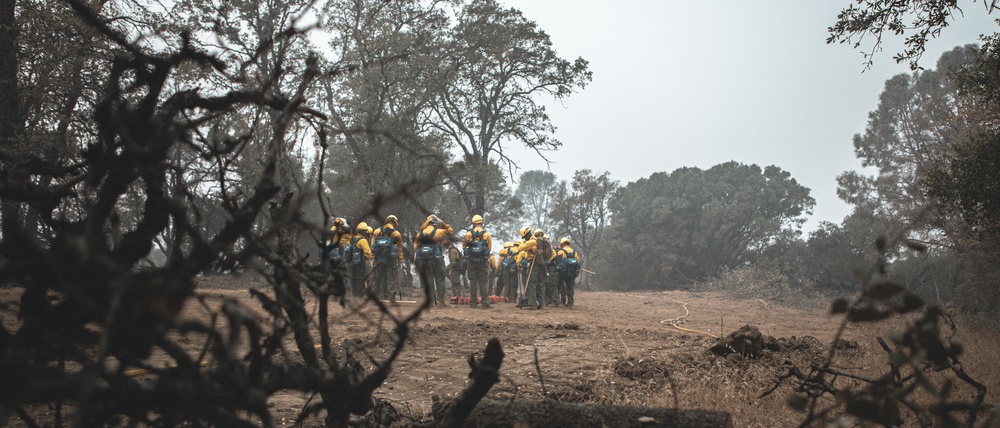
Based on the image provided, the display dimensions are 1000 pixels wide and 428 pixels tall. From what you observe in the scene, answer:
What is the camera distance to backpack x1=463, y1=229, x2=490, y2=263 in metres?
14.3

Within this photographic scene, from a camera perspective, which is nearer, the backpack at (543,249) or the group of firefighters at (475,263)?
the group of firefighters at (475,263)

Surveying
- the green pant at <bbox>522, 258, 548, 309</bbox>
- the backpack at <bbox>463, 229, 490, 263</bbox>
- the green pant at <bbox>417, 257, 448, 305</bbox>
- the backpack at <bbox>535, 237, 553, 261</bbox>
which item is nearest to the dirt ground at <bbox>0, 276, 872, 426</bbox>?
the green pant at <bbox>417, 257, 448, 305</bbox>

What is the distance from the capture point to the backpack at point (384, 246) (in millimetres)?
13477

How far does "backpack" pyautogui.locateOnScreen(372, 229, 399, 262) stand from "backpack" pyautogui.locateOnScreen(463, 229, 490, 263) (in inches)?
70.2

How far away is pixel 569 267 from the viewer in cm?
1580

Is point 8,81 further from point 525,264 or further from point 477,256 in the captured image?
point 525,264

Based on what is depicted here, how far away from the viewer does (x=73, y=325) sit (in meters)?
1.33

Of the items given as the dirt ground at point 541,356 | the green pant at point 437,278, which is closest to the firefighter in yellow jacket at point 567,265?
the green pant at point 437,278

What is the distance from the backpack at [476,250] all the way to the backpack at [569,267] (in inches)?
93.5

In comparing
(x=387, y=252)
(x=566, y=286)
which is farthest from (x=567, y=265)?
(x=387, y=252)

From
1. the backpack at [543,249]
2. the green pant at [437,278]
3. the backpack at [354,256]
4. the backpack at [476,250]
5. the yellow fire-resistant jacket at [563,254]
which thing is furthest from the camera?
the yellow fire-resistant jacket at [563,254]

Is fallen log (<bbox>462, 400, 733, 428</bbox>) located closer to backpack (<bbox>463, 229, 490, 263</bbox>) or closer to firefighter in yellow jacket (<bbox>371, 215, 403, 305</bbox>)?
firefighter in yellow jacket (<bbox>371, 215, 403, 305</bbox>)

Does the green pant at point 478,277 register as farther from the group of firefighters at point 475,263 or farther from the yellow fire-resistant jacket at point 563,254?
the yellow fire-resistant jacket at point 563,254

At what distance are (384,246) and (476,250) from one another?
2.21m
